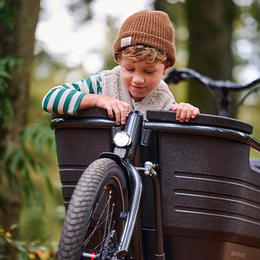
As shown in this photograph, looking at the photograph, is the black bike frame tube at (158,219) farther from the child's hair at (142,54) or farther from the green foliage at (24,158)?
the green foliage at (24,158)

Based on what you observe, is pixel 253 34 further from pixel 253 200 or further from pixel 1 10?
pixel 253 200

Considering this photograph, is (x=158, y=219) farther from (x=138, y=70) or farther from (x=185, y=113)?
(x=138, y=70)

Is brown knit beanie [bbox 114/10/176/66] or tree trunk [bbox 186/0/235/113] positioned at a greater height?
tree trunk [bbox 186/0/235/113]

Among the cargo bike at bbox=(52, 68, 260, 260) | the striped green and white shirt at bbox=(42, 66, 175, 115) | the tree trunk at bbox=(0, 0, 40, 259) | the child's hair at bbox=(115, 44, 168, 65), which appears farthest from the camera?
the tree trunk at bbox=(0, 0, 40, 259)

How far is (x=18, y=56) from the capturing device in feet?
11.0

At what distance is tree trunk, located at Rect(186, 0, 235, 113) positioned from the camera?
21.5 feet

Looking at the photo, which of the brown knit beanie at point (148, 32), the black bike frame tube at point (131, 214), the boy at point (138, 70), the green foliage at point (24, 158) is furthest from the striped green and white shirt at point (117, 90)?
the green foliage at point (24, 158)

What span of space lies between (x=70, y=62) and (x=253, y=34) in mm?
4574

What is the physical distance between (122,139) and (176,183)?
30 centimetres

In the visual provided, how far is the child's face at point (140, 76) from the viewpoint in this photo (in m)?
2.05

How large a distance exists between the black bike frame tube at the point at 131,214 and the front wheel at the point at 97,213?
0.14 feet

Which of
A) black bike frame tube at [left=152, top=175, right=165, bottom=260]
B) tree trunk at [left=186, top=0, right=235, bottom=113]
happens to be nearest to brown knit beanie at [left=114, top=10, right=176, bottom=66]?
black bike frame tube at [left=152, top=175, right=165, bottom=260]

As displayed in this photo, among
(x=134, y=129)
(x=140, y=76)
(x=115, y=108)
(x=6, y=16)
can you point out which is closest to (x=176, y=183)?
(x=134, y=129)

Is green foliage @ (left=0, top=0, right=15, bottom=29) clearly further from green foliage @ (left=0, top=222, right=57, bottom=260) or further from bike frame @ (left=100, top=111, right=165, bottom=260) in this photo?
bike frame @ (left=100, top=111, right=165, bottom=260)
